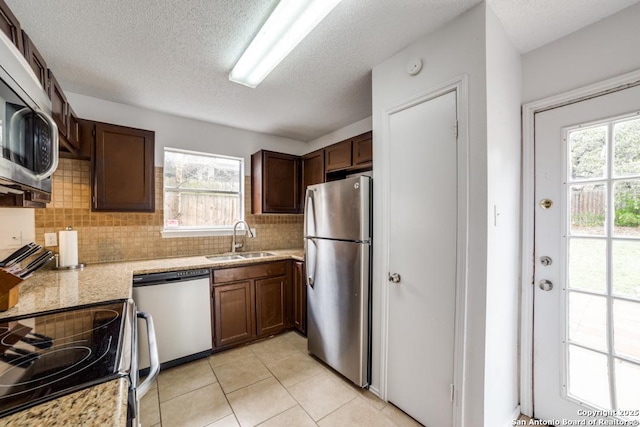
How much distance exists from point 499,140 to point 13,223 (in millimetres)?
3369

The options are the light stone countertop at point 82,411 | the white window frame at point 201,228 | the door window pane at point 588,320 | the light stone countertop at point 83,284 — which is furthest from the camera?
the white window frame at point 201,228

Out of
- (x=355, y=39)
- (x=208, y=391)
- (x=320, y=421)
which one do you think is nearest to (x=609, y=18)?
(x=355, y=39)

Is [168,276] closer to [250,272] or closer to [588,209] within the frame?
[250,272]

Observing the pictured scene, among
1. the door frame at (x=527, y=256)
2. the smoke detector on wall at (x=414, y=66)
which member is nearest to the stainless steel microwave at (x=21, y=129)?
the smoke detector on wall at (x=414, y=66)

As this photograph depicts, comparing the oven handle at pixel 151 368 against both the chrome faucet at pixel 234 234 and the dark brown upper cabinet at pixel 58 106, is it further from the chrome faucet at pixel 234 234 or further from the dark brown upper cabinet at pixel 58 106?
the chrome faucet at pixel 234 234

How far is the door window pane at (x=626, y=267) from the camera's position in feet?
4.55

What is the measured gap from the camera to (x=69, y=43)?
164 centimetres

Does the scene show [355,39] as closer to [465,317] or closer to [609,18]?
[609,18]

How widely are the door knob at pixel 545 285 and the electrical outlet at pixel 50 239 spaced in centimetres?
381

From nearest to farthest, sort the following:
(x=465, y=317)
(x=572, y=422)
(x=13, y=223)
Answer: (x=465, y=317), (x=572, y=422), (x=13, y=223)

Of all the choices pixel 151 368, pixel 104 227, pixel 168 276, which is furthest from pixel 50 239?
pixel 151 368

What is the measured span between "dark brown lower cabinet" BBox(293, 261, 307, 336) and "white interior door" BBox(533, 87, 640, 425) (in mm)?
1965

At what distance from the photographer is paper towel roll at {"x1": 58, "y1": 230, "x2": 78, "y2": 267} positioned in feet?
6.99

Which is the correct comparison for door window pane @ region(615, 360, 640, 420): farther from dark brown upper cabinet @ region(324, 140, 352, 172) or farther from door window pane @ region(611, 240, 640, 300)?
dark brown upper cabinet @ region(324, 140, 352, 172)
